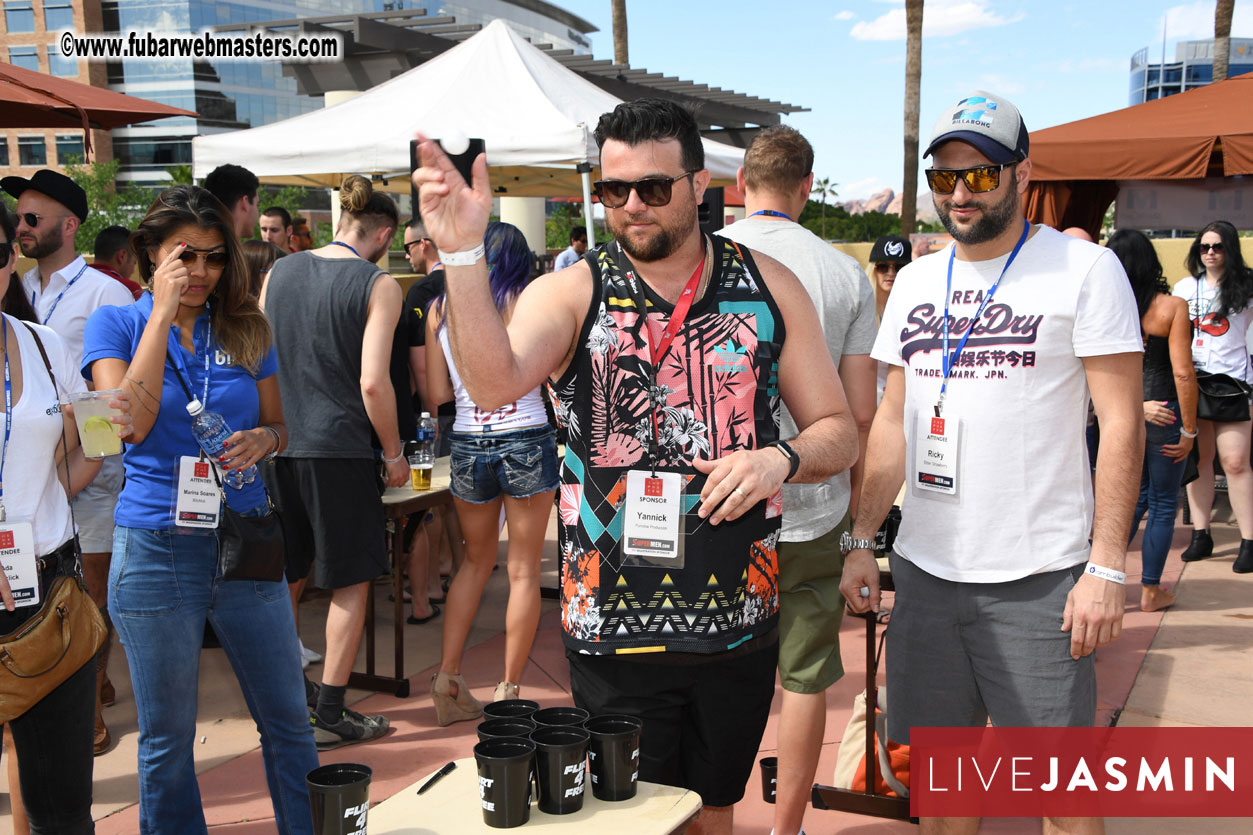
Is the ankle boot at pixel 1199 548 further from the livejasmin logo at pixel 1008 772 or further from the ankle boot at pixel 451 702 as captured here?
the ankle boot at pixel 451 702

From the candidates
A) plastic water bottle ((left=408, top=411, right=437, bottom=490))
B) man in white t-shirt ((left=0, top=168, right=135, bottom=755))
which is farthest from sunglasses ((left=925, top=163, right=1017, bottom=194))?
man in white t-shirt ((left=0, top=168, right=135, bottom=755))

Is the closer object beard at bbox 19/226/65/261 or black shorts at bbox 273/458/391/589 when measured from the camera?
black shorts at bbox 273/458/391/589

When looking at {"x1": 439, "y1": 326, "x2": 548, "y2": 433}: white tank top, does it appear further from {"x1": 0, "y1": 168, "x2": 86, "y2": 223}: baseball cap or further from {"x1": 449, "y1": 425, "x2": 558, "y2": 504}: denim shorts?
{"x1": 0, "y1": 168, "x2": 86, "y2": 223}: baseball cap

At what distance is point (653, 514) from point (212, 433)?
1.37 meters

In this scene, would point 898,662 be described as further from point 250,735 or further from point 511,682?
point 250,735

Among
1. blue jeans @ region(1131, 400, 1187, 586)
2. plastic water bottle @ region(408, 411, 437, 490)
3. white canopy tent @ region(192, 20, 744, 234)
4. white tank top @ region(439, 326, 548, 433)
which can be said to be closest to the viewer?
white tank top @ region(439, 326, 548, 433)

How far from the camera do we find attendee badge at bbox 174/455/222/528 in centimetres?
265

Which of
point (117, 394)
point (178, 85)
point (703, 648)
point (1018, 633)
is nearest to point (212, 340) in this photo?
point (117, 394)

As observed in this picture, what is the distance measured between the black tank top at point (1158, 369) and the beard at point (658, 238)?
4785mm

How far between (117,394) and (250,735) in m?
2.26

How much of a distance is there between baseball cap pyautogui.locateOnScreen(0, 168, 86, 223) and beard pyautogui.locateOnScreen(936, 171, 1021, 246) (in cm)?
370

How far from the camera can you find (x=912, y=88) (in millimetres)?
20266

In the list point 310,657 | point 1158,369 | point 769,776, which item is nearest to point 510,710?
point 769,776

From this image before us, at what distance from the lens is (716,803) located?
2.29 metres
